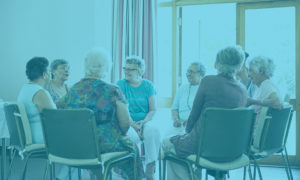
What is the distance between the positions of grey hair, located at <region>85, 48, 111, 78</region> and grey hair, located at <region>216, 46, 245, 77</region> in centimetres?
74

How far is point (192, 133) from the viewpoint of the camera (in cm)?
195

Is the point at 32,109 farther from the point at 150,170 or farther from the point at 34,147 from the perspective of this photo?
the point at 150,170

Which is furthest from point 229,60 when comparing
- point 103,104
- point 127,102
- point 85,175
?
point 85,175

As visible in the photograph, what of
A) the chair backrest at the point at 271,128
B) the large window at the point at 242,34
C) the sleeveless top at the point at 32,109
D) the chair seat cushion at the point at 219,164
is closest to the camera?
the chair seat cushion at the point at 219,164

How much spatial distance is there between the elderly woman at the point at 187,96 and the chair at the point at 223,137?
107 centimetres

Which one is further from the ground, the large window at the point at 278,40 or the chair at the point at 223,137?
the large window at the point at 278,40

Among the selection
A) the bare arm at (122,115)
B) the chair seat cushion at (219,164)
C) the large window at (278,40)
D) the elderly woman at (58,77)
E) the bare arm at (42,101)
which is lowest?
the chair seat cushion at (219,164)

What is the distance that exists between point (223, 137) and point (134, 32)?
258 centimetres

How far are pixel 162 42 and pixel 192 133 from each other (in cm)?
242

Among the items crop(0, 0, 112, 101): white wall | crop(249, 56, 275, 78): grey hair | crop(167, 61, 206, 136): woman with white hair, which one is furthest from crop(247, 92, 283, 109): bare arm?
crop(0, 0, 112, 101): white wall

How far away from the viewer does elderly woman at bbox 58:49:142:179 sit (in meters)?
1.90

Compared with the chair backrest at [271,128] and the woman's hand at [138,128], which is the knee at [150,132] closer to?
the woman's hand at [138,128]

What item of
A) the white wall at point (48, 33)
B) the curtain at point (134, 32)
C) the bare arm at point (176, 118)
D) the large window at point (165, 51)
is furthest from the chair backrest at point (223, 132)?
the white wall at point (48, 33)

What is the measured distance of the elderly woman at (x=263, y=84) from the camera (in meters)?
2.31
